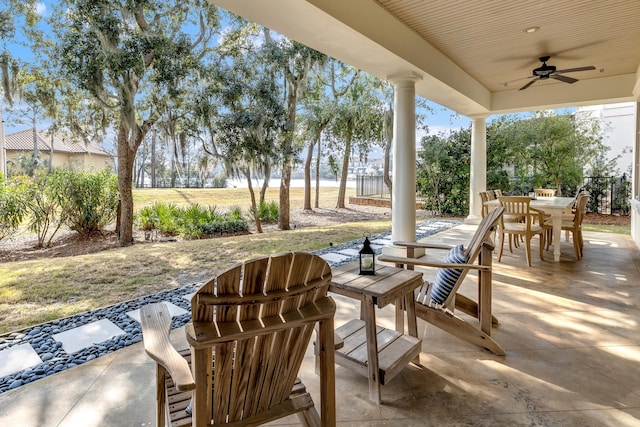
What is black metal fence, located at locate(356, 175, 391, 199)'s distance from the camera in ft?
40.4

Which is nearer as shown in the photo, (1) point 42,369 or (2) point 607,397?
(2) point 607,397

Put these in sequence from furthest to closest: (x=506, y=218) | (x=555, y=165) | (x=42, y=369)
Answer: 1. (x=555, y=165)
2. (x=506, y=218)
3. (x=42, y=369)

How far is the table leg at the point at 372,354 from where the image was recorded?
1738mm

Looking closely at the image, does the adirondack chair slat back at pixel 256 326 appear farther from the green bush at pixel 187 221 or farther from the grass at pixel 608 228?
the grass at pixel 608 228

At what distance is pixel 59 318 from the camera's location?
286 centimetres

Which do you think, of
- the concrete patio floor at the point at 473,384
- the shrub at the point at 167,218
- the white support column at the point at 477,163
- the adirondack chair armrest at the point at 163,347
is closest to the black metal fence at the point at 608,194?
the white support column at the point at 477,163

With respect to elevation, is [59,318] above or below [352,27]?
below

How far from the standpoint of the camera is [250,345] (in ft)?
3.70

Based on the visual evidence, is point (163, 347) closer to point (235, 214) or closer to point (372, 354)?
point (372, 354)

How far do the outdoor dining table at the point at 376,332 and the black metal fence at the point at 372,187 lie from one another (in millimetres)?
10243

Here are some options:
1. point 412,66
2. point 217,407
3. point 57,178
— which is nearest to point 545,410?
point 217,407

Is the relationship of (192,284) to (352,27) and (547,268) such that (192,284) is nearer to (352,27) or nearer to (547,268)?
(352,27)

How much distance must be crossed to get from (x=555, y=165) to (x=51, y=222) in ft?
36.1

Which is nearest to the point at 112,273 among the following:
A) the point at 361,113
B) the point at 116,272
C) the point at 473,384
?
the point at 116,272
